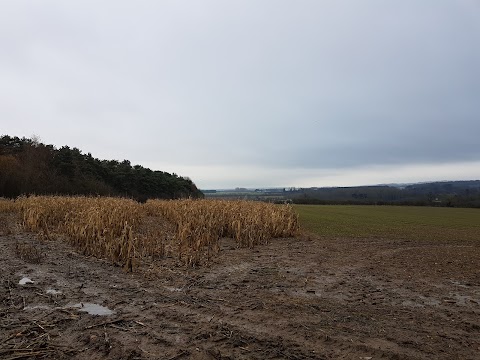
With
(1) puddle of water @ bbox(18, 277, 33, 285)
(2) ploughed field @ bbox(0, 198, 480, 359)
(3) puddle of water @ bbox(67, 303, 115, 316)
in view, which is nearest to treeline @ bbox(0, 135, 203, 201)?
(2) ploughed field @ bbox(0, 198, 480, 359)

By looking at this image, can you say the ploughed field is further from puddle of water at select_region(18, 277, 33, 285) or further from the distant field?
the distant field

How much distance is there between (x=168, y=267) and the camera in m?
7.82

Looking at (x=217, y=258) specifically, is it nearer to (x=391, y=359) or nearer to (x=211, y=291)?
(x=211, y=291)

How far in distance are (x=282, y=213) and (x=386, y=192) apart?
9085cm

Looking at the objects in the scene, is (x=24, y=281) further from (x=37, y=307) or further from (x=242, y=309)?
(x=242, y=309)

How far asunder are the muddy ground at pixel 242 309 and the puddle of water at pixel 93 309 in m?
0.04

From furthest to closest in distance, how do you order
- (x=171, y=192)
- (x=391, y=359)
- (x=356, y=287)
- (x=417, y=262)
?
(x=171, y=192)
(x=417, y=262)
(x=356, y=287)
(x=391, y=359)

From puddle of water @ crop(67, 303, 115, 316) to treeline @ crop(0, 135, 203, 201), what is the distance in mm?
19729

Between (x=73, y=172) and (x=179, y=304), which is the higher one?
(x=73, y=172)

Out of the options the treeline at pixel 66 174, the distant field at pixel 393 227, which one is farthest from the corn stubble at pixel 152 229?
the treeline at pixel 66 174

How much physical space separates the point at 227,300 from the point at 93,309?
6.17ft

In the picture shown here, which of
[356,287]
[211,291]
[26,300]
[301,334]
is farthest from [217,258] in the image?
[301,334]

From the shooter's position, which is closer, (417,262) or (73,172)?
(417,262)

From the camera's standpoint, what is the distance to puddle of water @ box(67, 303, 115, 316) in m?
4.94
